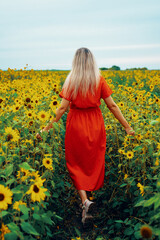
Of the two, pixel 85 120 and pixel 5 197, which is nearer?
pixel 5 197

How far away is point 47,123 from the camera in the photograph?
9.61 feet

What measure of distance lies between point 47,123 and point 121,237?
1.43m

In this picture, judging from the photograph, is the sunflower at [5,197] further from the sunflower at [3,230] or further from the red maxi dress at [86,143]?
the red maxi dress at [86,143]

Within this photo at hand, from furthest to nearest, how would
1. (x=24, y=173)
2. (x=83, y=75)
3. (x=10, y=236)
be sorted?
1. (x=83, y=75)
2. (x=24, y=173)
3. (x=10, y=236)

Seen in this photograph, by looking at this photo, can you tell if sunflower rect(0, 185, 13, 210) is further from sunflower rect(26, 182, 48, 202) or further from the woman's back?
the woman's back

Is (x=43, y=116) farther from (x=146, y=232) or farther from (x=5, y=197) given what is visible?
(x=146, y=232)

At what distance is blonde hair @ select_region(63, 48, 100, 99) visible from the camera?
2883mm

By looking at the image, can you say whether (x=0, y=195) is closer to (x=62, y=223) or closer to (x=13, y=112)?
(x=62, y=223)

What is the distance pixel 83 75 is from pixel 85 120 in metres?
0.53

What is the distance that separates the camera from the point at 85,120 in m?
A: 3.04

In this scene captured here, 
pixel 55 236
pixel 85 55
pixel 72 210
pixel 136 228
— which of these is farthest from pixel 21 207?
pixel 85 55

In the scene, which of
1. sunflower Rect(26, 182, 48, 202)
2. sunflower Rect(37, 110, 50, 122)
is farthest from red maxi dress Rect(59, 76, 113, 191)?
sunflower Rect(26, 182, 48, 202)

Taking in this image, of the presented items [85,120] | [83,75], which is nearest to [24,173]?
[85,120]

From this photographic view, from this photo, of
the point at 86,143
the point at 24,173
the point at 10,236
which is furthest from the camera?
the point at 86,143
